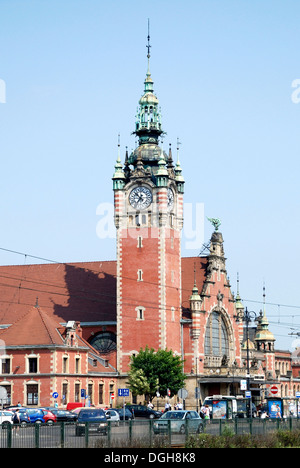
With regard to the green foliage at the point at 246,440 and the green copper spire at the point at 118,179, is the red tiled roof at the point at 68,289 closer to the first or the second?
the green copper spire at the point at 118,179

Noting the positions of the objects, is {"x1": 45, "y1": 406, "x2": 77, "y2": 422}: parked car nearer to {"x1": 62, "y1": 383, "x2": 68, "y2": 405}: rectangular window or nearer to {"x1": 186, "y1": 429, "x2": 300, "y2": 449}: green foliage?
{"x1": 62, "y1": 383, "x2": 68, "y2": 405}: rectangular window

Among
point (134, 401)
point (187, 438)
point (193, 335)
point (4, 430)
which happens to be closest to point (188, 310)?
point (193, 335)

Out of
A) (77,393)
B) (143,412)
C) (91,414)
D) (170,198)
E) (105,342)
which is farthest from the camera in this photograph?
(105,342)

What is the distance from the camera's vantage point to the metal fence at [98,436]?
118 ft

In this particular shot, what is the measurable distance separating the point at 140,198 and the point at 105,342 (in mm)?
15655

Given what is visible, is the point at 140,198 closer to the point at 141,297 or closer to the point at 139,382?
the point at 141,297

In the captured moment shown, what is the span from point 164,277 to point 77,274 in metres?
12.8

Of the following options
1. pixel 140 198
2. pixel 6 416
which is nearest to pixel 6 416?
pixel 6 416

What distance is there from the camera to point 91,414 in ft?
173

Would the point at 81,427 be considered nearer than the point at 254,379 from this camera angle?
Yes

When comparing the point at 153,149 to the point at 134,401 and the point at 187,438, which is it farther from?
the point at 187,438

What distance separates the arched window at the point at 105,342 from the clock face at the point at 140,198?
13816 millimetres
